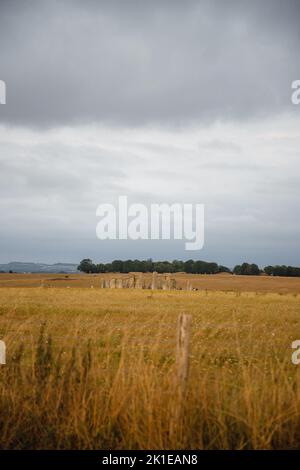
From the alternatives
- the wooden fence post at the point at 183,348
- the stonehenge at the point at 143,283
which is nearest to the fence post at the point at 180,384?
the wooden fence post at the point at 183,348

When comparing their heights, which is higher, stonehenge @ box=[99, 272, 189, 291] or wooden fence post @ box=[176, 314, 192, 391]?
wooden fence post @ box=[176, 314, 192, 391]

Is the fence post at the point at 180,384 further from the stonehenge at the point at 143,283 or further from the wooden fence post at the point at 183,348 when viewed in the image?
the stonehenge at the point at 143,283

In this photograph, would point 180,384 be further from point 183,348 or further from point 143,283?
point 143,283

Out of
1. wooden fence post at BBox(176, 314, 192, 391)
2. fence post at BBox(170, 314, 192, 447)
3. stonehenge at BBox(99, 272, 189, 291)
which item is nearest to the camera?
fence post at BBox(170, 314, 192, 447)

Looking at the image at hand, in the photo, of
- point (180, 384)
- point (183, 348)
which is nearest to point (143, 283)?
point (183, 348)

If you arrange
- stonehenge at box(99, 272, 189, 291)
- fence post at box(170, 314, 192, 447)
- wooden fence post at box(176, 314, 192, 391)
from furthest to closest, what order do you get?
stonehenge at box(99, 272, 189, 291), wooden fence post at box(176, 314, 192, 391), fence post at box(170, 314, 192, 447)

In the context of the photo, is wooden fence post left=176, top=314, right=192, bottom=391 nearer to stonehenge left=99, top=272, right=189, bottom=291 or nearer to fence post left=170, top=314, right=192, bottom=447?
fence post left=170, top=314, right=192, bottom=447

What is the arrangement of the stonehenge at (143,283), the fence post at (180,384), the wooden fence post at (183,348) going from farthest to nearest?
the stonehenge at (143,283) → the wooden fence post at (183,348) → the fence post at (180,384)

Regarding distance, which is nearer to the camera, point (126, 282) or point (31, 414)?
point (31, 414)

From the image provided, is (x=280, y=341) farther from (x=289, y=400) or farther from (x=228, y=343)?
(x=289, y=400)

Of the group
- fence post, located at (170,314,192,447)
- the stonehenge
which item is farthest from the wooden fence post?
the stonehenge
